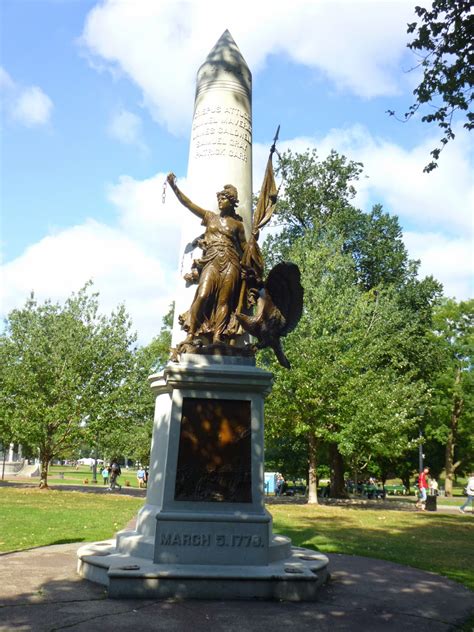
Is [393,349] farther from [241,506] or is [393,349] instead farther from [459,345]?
[241,506]

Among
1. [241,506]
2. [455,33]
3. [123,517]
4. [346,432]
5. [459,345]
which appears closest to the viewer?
[241,506]

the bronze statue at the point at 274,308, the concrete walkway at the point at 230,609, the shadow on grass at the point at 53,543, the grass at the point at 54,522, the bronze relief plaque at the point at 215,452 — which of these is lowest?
the concrete walkway at the point at 230,609

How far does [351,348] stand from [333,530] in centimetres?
1204

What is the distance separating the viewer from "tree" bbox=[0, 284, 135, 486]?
93.6 ft

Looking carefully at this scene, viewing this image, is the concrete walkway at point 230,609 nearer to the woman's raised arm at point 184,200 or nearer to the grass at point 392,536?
the grass at point 392,536

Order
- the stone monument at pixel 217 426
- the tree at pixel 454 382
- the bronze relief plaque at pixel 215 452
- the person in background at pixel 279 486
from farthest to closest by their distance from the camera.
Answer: the tree at pixel 454 382, the person in background at pixel 279 486, the bronze relief plaque at pixel 215 452, the stone monument at pixel 217 426

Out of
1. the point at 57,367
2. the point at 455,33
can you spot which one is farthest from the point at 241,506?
the point at 57,367

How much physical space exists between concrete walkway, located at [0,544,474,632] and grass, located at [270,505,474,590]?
159 cm

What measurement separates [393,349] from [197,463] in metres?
24.7

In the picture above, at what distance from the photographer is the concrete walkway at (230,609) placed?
5.61 m

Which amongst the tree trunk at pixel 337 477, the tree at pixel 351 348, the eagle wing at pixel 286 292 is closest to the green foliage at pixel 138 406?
→ the tree at pixel 351 348

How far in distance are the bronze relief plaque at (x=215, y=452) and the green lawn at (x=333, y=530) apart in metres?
3.64

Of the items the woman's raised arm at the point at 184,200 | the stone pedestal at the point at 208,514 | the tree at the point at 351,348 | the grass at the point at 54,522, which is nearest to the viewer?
the stone pedestal at the point at 208,514

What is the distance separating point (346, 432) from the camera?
24734mm
